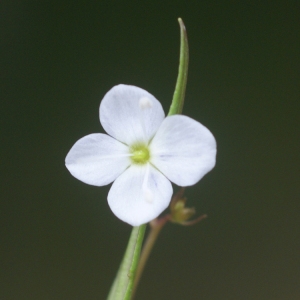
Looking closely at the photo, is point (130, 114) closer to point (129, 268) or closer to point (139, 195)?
point (139, 195)

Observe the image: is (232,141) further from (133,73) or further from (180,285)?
(180,285)

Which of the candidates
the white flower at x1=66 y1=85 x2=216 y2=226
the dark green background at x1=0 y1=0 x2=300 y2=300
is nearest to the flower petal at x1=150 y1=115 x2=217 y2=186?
the white flower at x1=66 y1=85 x2=216 y2=226

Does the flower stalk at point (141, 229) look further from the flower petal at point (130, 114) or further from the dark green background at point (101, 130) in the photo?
the dark green background at point (101, 130)

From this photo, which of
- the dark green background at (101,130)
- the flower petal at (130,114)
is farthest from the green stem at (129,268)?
the dark green background at (101,130)

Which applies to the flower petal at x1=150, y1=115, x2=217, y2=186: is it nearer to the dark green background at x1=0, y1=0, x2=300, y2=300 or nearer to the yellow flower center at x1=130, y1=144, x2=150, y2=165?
the yellow flower center at x1=130, y1=144, x2=150, y2=165

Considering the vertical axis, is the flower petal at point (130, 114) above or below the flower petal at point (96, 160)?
above
